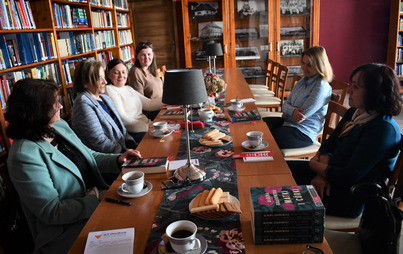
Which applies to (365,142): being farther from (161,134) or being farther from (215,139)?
(161,134)

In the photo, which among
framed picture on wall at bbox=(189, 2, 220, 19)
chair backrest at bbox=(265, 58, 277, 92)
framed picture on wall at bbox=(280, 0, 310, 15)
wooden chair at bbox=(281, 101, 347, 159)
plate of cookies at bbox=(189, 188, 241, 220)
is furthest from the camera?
framed picture on wall at bbox=(189, 2, 220, 19)

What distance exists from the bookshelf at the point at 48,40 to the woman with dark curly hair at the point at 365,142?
7.87 feet

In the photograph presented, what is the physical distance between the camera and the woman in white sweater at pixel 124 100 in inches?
111

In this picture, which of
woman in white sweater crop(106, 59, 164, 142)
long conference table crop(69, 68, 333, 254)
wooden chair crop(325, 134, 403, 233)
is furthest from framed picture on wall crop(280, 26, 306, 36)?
wooden chair crop(325, 134, 403, 233)

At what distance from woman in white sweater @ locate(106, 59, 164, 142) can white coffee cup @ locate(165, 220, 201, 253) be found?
1.91 metres

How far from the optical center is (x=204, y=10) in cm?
584

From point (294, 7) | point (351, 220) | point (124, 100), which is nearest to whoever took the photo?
point (351, 220)

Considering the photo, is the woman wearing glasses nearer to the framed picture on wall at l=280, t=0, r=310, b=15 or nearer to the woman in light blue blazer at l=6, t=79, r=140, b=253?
the woman in light blue blazer at l=6, t=79, r=140, b=253

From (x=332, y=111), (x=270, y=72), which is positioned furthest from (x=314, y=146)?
(x=270, y=72)

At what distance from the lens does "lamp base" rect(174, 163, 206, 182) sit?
1.46 m

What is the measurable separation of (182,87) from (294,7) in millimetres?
5123

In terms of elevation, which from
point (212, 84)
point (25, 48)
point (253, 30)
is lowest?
point (212, 84)

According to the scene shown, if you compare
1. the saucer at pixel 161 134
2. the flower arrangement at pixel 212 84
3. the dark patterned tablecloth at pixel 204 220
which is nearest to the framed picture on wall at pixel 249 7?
the flower arrangement at pixel 212 84

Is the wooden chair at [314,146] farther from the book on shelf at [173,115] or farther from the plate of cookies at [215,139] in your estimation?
the book on shelf at [173,115]
